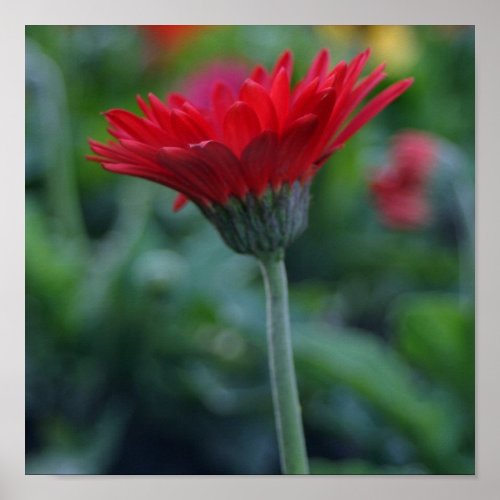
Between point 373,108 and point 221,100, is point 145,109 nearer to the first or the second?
point 221,100

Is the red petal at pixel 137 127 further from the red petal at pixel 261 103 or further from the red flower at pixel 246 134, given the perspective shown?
the red petal at pixel 261 103

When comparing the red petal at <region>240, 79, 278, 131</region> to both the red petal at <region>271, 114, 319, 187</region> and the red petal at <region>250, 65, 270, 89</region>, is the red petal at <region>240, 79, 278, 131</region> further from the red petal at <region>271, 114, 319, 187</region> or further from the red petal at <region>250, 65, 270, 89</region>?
the red petal at <region>250, 65, 270, 89</region>

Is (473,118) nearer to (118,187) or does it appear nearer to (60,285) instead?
(118,187)

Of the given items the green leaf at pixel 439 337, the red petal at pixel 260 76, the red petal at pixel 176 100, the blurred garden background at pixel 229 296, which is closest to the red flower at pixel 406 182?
the blurred garden background at pixel 229 296

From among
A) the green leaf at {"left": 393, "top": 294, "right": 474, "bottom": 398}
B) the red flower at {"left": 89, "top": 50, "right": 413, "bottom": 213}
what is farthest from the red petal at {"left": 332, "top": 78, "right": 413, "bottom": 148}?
the green leaf at {"left": 393, "top": 294, "right": 474, "bottom": 398}

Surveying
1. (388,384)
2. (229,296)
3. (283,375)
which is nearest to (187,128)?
(229,296)

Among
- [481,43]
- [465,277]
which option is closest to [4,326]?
[465,277]
